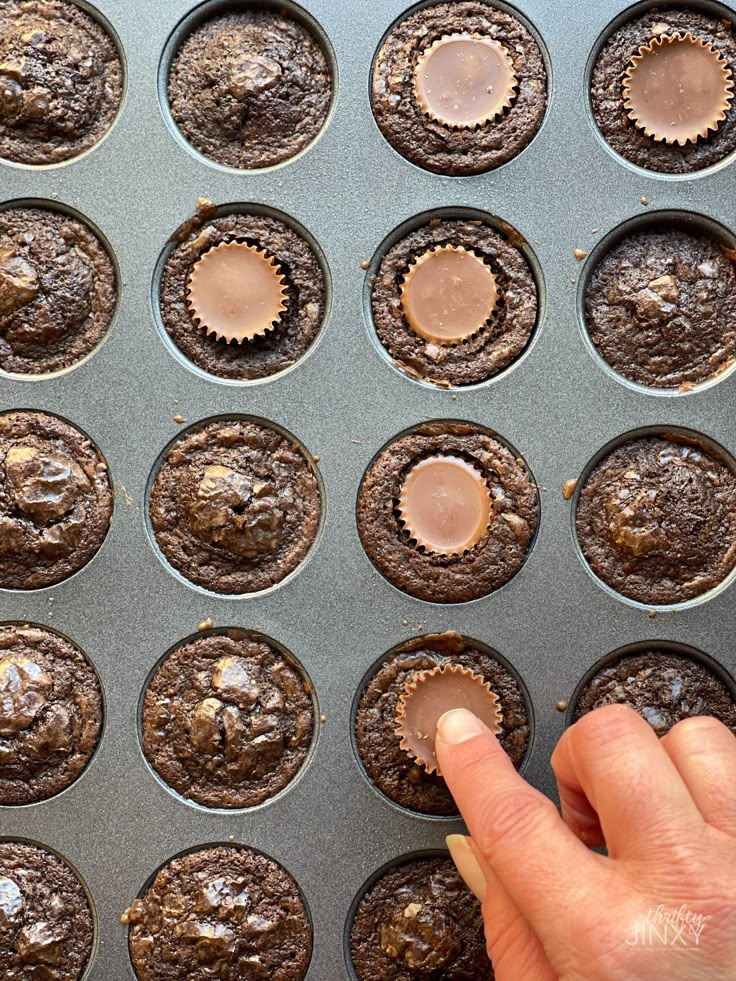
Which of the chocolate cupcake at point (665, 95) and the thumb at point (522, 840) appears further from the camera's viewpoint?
the chocolate cupcake at point (665, 95)

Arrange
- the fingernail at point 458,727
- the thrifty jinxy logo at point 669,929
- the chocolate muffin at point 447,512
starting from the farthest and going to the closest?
the chocolate muffin at point 447,512
the fingernail at point 458,727
the thrifty jinxy logo at point 669,929

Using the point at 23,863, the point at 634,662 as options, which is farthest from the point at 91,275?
the point at 634,662

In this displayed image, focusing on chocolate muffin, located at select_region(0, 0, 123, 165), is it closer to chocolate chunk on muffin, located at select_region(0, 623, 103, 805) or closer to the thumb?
chocolate chunk on muffin, located at select_region(0, 623, 103, 805)

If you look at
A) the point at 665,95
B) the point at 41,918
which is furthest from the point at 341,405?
the point at 41,918

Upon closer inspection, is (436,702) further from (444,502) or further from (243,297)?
(243,297)

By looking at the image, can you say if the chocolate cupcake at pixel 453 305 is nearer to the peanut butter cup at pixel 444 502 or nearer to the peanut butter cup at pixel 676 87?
the peanut butter cup at pixel 444 502

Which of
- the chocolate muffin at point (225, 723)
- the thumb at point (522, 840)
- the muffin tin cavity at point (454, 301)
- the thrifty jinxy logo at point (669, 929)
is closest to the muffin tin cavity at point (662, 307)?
the muffin tin cavity at point (454, 301)

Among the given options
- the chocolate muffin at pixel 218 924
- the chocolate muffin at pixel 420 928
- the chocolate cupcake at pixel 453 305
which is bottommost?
the chocolate muffin at pixel 420 928

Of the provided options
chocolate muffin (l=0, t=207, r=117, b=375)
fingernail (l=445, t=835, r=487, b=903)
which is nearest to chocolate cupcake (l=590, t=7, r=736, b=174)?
chocolate muffin (l=0, t=207, r=117, b=375)
